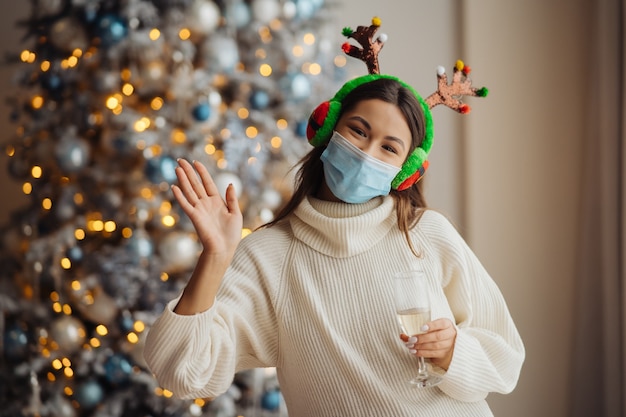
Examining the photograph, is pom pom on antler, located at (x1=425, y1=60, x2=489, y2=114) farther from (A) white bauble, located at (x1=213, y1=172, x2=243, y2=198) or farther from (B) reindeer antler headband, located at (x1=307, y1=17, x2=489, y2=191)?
(A) white bauble, located at (x1=213, y1=172, x2=243, y2=198)

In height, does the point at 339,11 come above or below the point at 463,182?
above

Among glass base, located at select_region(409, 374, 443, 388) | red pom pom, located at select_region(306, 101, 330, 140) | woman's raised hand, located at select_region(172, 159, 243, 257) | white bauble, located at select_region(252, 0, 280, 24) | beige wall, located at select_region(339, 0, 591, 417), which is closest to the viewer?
woman's raised hand, located at select_region(172, 159, 243, 257)

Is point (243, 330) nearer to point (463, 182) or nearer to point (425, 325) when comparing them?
point (425, 325)

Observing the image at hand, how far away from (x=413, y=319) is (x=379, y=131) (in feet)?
1.52

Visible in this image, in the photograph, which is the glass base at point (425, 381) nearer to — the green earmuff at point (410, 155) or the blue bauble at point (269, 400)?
the green earmuff at point (410, 155)

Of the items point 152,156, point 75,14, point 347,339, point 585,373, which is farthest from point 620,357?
point 75,14

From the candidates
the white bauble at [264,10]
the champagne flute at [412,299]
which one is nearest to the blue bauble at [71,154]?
the white bauble at [264,10]

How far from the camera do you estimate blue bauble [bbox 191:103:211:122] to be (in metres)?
2.91

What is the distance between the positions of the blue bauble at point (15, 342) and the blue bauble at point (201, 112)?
117 centimetres

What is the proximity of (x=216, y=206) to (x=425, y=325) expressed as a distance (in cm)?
50

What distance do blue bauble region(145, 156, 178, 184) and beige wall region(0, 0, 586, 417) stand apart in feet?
3.94

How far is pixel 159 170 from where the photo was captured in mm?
2861

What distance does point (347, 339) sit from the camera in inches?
66.2

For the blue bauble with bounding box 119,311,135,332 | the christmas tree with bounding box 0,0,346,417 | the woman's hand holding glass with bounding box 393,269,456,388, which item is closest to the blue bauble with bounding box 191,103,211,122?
the christmas tree with bounding box 0,0,346,417
